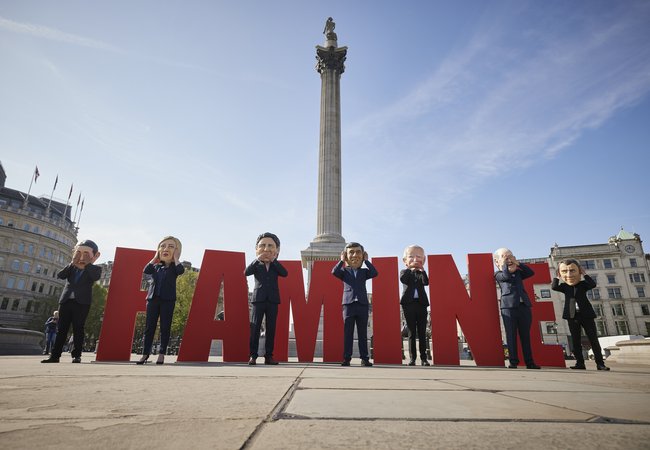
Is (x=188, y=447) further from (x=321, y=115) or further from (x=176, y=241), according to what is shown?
(x=321, y=115)

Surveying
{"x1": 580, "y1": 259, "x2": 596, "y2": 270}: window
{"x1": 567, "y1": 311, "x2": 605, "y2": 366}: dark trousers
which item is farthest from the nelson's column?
{"x1": 580, "y1": 259, "x2": 596, "y2": 270}: window

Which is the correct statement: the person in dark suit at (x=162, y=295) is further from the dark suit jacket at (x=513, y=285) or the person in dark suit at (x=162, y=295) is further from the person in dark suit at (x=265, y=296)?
the dark suit jacket at (x=513, y=285)

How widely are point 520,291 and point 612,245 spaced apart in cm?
5636

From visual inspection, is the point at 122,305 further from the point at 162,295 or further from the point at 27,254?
the point at 27,254

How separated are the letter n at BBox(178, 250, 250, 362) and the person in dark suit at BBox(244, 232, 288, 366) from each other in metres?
0.78

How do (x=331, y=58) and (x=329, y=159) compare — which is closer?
(x=329, y=159)

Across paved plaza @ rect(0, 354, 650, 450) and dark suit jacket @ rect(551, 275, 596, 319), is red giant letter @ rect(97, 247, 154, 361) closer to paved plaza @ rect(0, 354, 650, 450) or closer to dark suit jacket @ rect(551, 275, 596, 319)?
paved plaza @ rect(0, 354, 650, 450)

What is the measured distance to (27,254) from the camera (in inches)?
1935

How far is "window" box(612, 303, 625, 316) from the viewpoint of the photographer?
46.3 m

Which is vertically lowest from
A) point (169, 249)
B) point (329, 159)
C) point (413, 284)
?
point (413, 284)

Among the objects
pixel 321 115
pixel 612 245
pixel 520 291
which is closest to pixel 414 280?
pixel 520 291

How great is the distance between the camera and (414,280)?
23.0 ft

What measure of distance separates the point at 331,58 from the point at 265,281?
23545 mm

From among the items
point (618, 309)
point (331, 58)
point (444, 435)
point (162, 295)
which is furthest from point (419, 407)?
point (618, 309)
